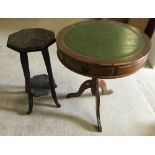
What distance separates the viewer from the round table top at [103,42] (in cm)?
138

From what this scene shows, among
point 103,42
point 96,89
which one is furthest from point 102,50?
point 96,89

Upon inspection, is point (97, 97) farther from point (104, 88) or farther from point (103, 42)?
point (103, 42)

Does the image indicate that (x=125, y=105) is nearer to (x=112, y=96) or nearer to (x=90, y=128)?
(x=112, y=96)

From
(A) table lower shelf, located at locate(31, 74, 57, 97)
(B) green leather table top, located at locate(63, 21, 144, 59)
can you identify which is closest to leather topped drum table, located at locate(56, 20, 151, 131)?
(B) green leather table top, located at locate(63, 21, 144, 59)

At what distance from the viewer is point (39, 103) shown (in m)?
2.01

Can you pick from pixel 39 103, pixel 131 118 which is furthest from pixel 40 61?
pixel 131 118

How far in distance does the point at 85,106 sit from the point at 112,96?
12.1 inches

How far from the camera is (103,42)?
1.52 meters

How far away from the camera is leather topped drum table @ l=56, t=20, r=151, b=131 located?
135 cm

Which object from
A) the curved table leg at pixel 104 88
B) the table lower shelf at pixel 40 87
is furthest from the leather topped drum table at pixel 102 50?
the table lower shelf at pixel 40 87

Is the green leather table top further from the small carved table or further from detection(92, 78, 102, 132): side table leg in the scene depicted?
detection(92, 78, 102, 132): side table leg

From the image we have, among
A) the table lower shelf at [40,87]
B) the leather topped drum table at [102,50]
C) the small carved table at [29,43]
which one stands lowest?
the table lower shelf at [40,87]

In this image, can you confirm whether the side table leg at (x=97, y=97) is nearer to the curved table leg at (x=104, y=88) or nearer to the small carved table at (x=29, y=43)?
the curved table leg at (x=104, y=88)

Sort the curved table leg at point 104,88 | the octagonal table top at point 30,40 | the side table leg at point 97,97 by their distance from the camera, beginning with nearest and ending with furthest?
1. the octagonal table top at point 30,40
2. the side table leg at point 97,97
3. the curved table leg at point 104,88
